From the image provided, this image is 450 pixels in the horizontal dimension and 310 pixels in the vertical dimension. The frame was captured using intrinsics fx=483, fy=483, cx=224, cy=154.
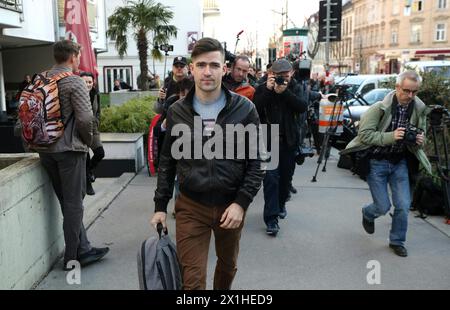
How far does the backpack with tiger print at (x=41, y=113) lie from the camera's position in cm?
380

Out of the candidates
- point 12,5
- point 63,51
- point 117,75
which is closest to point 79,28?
point 63,51

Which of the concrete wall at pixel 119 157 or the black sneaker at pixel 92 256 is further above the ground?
the concrete wall at pixel 119 157

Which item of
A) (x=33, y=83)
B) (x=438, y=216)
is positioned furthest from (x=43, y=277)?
(x=438, y=216)

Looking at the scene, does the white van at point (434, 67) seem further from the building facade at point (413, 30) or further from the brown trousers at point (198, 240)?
the building facade at point (413, 30)

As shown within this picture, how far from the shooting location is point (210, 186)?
289cm

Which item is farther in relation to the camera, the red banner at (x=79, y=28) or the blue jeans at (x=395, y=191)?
the red banner at (x=79, y=28)

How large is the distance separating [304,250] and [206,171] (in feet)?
7.58

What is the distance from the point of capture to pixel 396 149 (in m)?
4.67

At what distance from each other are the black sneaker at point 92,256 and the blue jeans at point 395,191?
2710 mm

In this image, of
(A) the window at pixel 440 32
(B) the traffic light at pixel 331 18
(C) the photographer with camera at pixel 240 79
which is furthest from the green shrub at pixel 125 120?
(A) the window at pixel 440 32

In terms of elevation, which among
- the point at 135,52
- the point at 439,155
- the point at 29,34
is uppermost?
the point at 135,52

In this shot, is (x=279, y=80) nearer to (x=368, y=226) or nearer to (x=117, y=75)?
(x=368, y=226)
